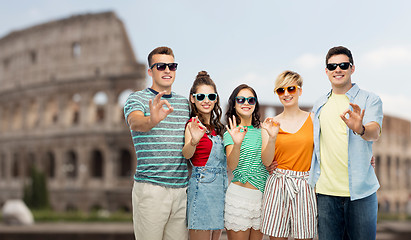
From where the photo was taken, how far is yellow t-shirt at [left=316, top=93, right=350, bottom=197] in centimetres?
358

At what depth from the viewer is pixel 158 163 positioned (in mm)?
3627

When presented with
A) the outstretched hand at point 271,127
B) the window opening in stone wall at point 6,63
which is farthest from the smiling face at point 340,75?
the window opening in stone wall at point 6,63

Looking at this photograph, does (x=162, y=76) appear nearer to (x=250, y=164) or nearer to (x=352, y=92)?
(x=250, y=164)

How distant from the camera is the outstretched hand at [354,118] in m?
3.33

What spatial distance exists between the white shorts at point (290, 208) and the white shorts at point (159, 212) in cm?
74

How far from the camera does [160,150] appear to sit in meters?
3.63

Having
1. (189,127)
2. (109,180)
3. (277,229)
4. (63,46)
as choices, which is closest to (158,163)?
(189,127)

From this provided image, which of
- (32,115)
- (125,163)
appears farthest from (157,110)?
(32,115)

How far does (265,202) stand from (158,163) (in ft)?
3.31

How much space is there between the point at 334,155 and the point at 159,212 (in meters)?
1.61

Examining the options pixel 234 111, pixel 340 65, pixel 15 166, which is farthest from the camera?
pixel 15 166

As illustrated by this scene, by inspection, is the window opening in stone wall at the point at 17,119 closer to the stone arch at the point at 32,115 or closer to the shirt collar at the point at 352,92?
the stone arch at the point at 32,115

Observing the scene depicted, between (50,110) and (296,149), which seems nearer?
(296,149)

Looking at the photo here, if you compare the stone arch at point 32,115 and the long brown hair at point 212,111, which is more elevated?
the long brown hair at point 212,111
